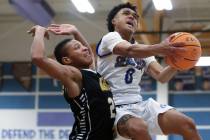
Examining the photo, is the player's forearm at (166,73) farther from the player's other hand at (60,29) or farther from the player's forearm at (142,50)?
the player's other hand at (60,29)

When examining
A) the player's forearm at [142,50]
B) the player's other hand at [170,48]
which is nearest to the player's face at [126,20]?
the player's forearm at [142,50]

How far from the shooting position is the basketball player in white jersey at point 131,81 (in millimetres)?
3873

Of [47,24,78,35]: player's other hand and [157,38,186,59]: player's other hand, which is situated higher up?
[47,24,78,35]: player's other hand

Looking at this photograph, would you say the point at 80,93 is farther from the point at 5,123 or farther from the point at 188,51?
the point at 5,123

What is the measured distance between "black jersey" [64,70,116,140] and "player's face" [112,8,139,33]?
1.99 ft

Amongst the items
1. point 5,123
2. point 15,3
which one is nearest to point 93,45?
A: point 5,123

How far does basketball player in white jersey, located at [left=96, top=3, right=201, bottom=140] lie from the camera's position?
12.7 ft

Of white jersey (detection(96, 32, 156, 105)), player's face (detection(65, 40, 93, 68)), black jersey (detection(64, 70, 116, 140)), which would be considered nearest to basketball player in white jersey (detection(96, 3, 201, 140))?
white jersey (detection(96, 32, 156, 105))

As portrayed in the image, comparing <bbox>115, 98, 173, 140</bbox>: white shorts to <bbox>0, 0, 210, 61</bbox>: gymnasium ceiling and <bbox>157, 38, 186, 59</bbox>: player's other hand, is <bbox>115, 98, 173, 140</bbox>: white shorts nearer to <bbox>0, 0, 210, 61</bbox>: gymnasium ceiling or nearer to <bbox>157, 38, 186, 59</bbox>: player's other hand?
<bbox>157, 38, 186, 59</bbox>: player's other hand

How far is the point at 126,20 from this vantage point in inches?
173

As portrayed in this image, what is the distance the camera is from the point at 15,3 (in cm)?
770

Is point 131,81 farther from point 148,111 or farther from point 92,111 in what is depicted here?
point 92,111

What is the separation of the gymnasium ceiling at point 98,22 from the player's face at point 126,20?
20.5 feet

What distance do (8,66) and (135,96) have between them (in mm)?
8986
